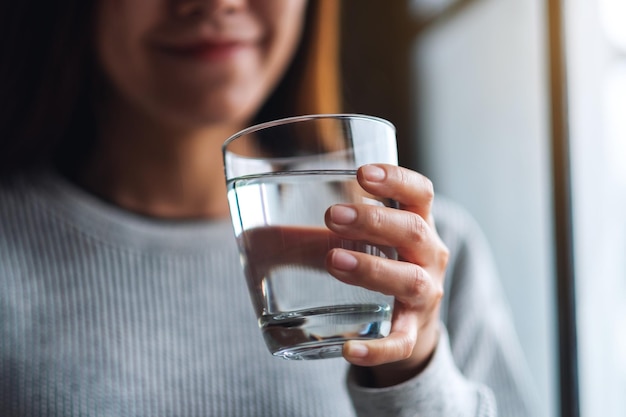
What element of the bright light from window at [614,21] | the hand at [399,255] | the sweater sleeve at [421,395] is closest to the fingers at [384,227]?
the hand at [399,255]

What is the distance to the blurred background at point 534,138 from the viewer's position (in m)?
0.81

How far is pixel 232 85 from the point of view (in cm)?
66

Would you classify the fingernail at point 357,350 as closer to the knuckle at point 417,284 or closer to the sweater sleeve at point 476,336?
the knuckle at point 417,284

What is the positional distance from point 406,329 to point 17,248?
21.9 inches

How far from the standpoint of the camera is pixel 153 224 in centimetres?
81

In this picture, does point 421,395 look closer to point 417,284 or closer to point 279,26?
point 417,284

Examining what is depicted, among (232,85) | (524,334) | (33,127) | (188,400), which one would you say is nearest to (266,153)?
(232,85)

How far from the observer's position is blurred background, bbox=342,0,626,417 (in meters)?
0.81

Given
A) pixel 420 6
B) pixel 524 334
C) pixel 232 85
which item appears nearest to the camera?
pixel 232 85

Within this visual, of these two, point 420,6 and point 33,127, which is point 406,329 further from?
point 420,6

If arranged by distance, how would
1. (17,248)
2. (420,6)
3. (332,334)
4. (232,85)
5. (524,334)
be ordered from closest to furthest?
(332,334) < (232,85) < (17,248) < (524,334) < (420,6)

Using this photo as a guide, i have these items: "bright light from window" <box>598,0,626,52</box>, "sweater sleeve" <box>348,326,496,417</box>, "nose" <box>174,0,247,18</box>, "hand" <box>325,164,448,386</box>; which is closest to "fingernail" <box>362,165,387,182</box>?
"hand" <box>325,164,448,386</box>

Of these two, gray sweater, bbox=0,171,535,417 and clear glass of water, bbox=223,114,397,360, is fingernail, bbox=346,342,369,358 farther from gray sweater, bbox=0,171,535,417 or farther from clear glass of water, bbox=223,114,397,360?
gray sweater, bbox=0,171,535,417

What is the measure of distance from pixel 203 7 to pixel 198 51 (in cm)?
4
